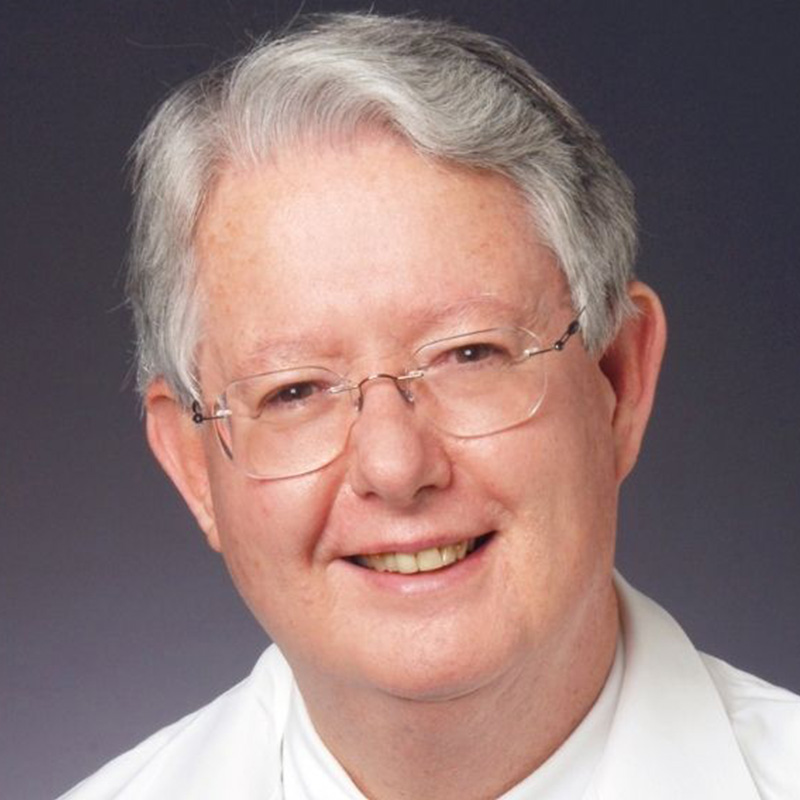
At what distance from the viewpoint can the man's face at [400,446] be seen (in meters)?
2.96

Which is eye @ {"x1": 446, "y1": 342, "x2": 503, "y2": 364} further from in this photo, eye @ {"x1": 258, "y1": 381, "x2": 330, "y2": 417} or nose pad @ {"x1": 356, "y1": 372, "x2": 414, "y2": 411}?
eye @ {"x1": 258, "y1": 381, "x2": 330, "y2": 417}

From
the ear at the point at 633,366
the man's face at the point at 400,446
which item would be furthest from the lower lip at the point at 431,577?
the ear at the point at 633,366

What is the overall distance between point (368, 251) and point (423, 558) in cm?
44

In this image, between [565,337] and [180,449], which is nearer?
[565,337]

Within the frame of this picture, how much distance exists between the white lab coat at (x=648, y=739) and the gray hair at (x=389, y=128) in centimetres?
52

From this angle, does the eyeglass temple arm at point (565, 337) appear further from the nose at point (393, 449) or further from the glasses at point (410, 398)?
the nose at point (393, 449)

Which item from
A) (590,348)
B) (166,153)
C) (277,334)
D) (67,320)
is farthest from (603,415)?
(67,320)

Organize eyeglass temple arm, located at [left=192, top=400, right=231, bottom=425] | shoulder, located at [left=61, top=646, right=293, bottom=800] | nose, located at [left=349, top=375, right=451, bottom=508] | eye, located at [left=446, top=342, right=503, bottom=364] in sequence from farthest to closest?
shoulder, located at [left=61, top=646, right=293, bottom=800], eyeglass temple arm, located at [left=192, top=400, right=231, bottom=425], eye, located at [left=446, top=342, right=503, bottom=364], nose, located at [left=349, top=375, right=451, bottom=508]

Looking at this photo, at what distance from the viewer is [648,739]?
3215 mm

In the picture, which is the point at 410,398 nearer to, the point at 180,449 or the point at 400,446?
the point at 400,446

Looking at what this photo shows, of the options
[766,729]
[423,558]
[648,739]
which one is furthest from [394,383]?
[766,729]

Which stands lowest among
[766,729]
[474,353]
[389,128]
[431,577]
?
[766,729]

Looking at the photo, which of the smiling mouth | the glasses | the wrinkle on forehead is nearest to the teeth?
the smiling mouth

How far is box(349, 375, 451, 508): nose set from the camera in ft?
9.54
